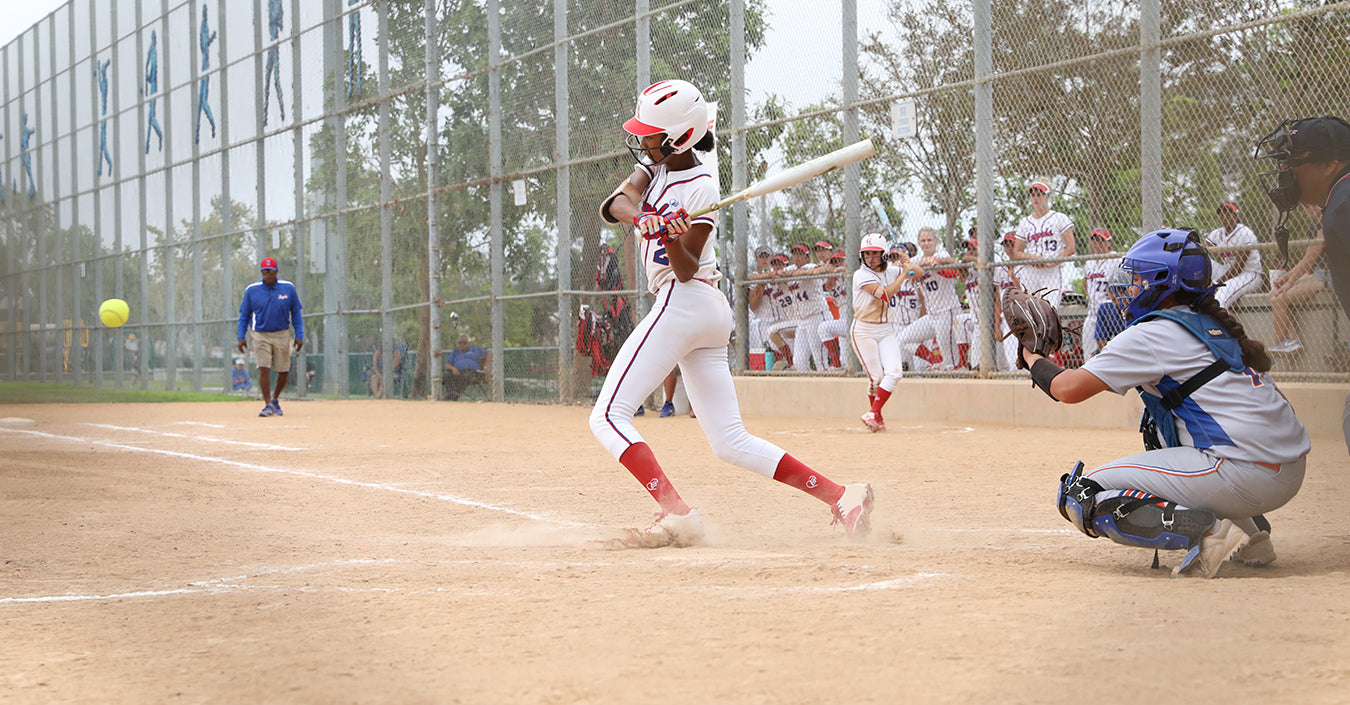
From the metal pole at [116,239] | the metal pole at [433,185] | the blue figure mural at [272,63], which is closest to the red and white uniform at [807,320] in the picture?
the metal pole at [433,185]

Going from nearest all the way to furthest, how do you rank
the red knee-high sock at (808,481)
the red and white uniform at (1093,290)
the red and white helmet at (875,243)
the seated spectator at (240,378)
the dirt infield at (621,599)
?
the dirt infield at (621,599), the red knee-high sock at (808,481), the red and white uniform at (1093,290), the red and white helmet at (875,243), the seated spectator at (240,378)

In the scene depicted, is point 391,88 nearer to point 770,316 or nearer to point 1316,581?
point 770,316

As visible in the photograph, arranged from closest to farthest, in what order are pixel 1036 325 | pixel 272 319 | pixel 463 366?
1. pixel 1036 325
2. pixel 272 319
3. pixel 463 366

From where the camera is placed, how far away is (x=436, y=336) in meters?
20.4

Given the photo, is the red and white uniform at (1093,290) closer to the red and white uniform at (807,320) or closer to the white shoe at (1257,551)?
the red and white uniform at (807,320)

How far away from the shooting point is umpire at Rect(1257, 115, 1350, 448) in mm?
4668

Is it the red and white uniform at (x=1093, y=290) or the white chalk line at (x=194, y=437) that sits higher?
the red and white uniform at (x=1093, y=290)

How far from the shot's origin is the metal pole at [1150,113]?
11.0 meters

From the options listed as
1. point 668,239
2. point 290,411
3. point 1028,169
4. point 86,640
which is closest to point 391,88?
point 290,411

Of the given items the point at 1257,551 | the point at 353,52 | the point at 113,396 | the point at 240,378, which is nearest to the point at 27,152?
the point at 113,396

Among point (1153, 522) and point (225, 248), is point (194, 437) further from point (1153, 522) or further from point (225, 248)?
point (225, 248)

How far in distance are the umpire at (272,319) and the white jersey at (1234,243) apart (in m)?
11.1

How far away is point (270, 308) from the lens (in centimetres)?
1639

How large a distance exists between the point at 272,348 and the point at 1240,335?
14.1 meters
